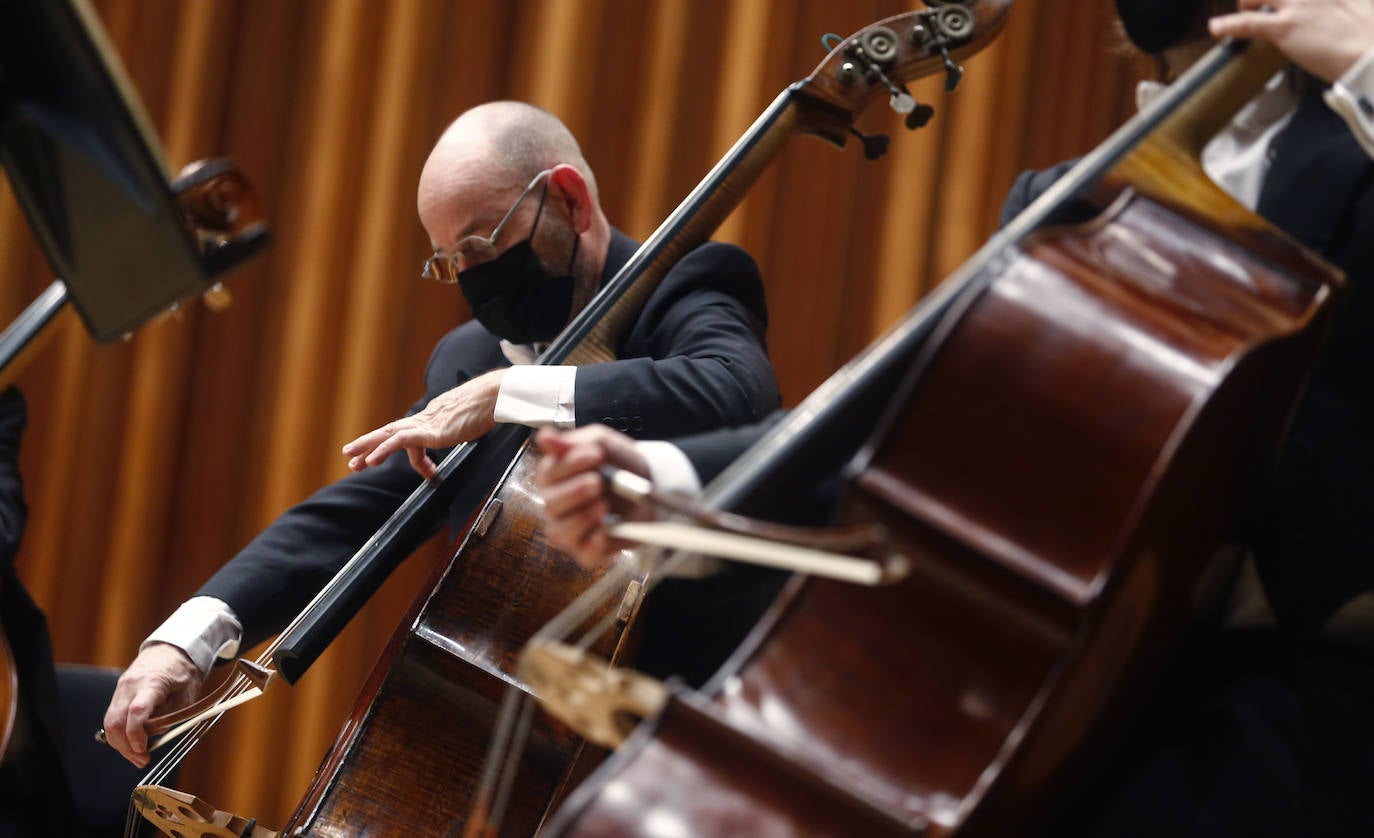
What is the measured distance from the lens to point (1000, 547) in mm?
762

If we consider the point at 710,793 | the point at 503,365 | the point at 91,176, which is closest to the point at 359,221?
the point at 503,365

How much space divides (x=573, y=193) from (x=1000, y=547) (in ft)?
3.64

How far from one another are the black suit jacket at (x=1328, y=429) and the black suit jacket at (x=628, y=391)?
2.13 feet

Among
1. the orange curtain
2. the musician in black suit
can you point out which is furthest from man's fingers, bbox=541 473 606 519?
the orange curtain

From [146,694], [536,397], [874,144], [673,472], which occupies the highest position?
[874,144]

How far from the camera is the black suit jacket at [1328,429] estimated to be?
2.91 ft

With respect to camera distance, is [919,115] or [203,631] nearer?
[919,115]

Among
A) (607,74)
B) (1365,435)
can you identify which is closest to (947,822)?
(1365,435)

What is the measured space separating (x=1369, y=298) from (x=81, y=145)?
95 centimetres

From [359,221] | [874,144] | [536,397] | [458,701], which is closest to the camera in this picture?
[458,701]

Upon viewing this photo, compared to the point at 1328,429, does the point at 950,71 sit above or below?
above

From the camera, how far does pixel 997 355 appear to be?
2.62 feet

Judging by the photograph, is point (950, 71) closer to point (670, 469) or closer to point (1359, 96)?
point (1359, 96)

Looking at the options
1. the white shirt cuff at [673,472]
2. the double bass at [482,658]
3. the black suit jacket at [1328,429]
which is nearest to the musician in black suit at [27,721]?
the double bass at [482,658]
